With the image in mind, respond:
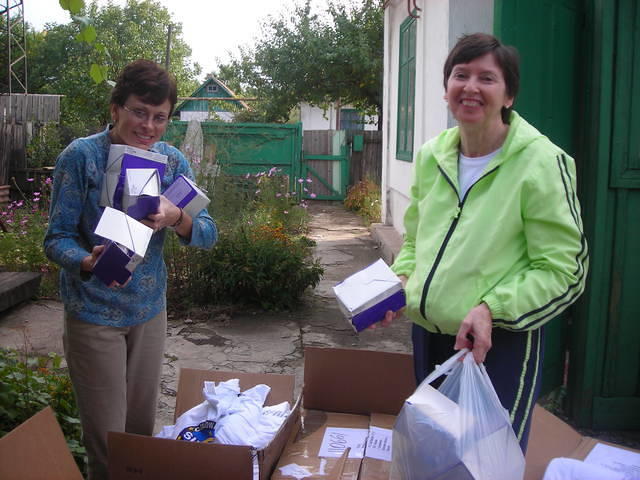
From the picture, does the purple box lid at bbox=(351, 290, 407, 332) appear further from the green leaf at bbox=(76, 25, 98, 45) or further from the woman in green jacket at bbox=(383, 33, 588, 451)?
the green leaf at bbox=(76, 25, 98, 45)

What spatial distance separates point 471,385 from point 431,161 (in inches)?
26.4

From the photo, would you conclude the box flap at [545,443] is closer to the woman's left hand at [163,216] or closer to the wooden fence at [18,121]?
the woman's left hand at [163,216]

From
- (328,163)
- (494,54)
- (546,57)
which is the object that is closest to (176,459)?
(494,54)

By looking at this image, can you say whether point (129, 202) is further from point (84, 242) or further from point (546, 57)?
point (546, 57)

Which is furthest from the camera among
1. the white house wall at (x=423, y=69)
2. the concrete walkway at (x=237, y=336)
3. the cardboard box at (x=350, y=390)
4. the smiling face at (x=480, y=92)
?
the white house wall at (x=423, y=69)

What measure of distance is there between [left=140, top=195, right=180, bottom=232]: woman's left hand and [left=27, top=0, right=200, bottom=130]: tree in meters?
24.4

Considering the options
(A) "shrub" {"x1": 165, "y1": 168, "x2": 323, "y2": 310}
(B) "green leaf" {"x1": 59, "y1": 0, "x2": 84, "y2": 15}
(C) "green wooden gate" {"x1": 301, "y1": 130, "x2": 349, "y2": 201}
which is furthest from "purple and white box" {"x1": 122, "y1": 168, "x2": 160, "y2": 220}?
(C) "green wooden gate" {"x1": 301, "y1": 130, "x2": 349, "y2": 201}

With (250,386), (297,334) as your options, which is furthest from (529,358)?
(297,334)

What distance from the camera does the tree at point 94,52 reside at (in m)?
30.0

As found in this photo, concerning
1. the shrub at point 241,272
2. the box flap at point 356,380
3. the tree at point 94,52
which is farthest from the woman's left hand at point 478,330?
the tree at point 94,52

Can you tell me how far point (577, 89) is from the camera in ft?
10.3

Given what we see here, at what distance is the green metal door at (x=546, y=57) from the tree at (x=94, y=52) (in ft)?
78.1

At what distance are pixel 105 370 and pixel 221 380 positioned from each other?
68 cm

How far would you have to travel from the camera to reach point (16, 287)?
5.11 m
